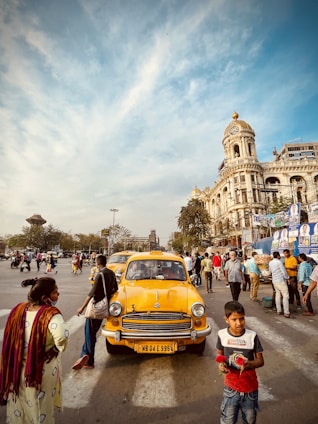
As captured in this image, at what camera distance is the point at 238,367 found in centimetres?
210

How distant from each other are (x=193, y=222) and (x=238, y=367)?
1755 inches

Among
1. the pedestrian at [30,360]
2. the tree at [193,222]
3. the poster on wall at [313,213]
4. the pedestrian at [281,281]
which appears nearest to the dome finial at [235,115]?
the tree at [193,222]

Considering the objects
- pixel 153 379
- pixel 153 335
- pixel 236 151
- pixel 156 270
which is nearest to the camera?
pixel 153 379

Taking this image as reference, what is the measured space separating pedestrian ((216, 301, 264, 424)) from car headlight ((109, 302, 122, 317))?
2064 millimetres

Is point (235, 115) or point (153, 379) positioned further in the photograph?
point (235, 115)

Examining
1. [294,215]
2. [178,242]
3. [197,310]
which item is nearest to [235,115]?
[178,242]

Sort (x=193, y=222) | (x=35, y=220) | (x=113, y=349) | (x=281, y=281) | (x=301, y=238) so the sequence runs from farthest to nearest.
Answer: (x=35, y=220), (x=193, y=222), (x=301, y=238), (x=281, y=281), (x=113, y=349)

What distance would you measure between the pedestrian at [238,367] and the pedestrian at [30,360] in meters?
1.48

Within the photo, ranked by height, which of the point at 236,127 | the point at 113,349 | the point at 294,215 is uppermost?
the point at 236,127

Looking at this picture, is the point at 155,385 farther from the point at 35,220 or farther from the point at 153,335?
the point at 35,220

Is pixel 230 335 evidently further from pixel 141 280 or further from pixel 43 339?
pixel 141 280

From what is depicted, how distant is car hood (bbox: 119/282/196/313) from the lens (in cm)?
378

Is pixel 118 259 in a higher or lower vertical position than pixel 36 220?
lower

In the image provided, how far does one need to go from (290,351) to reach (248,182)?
48.1 meters
